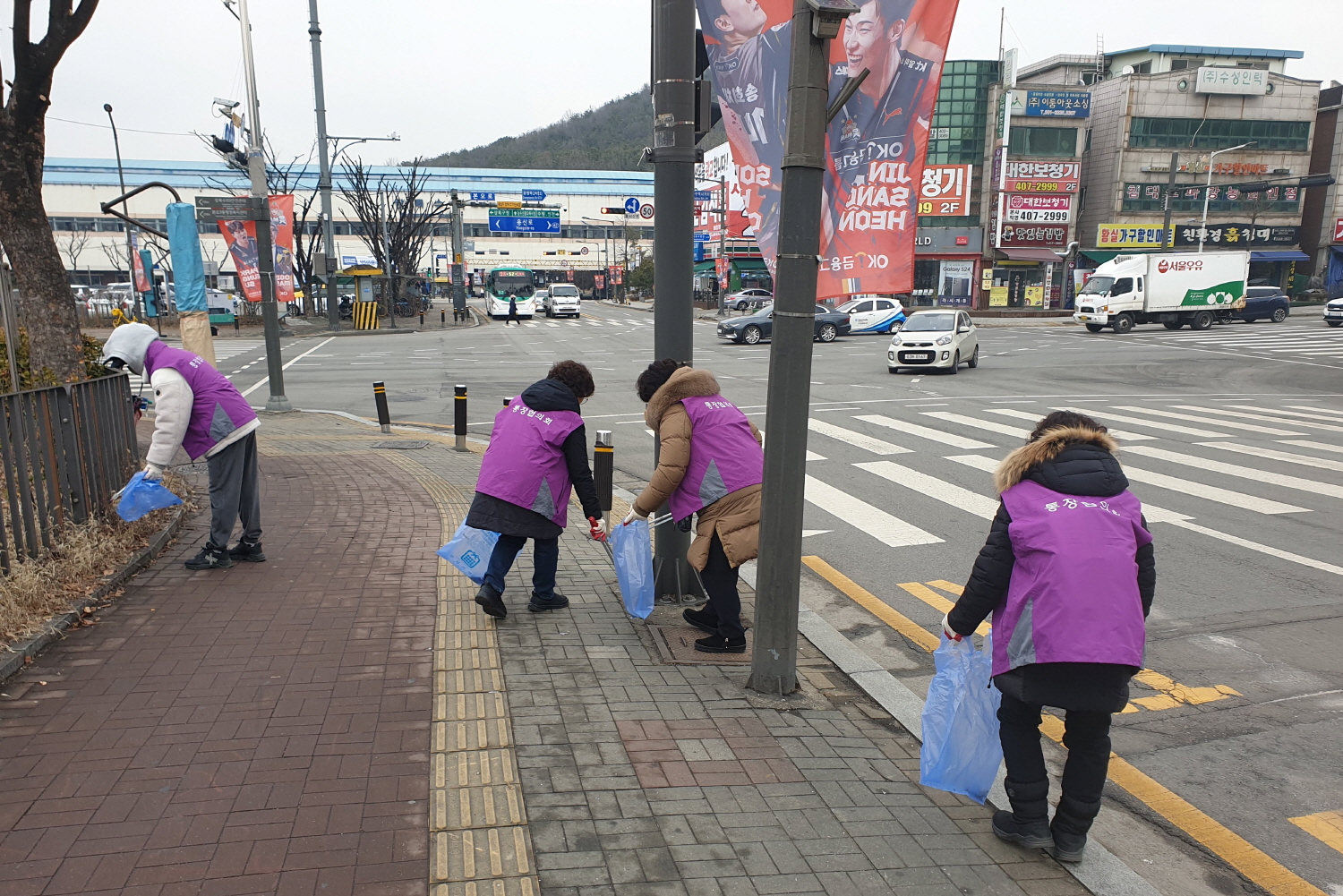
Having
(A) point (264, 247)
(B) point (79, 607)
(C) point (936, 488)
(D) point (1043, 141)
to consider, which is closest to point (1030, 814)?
(B) point (79, 607)

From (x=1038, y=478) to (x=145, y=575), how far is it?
5697 millimetres

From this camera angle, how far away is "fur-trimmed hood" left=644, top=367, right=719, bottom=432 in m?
4.91

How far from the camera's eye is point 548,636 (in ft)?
17.2

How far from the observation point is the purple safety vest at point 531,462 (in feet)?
17.0

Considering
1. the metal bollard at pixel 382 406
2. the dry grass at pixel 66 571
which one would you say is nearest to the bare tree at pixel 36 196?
the dry grass at pixel 66 571

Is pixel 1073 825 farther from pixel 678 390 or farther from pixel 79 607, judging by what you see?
pixel 79 607

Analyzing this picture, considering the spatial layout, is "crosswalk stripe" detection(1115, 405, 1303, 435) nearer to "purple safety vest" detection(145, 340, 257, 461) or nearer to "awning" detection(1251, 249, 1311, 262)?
"purple safety vest" detection(145, 340, 257, 461)

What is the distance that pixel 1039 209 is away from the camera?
5453cm

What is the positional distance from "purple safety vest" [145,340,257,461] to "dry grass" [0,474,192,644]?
808mm

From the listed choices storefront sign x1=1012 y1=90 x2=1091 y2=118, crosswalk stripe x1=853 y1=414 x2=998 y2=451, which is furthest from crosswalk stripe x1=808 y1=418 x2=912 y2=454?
storefront sign x1=1012 y1=90 x2=1091 y2=118

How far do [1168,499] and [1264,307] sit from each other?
3766cm

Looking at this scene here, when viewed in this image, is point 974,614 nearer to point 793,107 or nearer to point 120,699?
point 793,107

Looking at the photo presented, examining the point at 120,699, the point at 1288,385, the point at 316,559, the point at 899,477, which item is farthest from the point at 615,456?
the point at 1288,385

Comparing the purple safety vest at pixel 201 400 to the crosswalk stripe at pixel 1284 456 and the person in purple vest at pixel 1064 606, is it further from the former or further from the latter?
the crosswalk stripe at pixel 1284 456
